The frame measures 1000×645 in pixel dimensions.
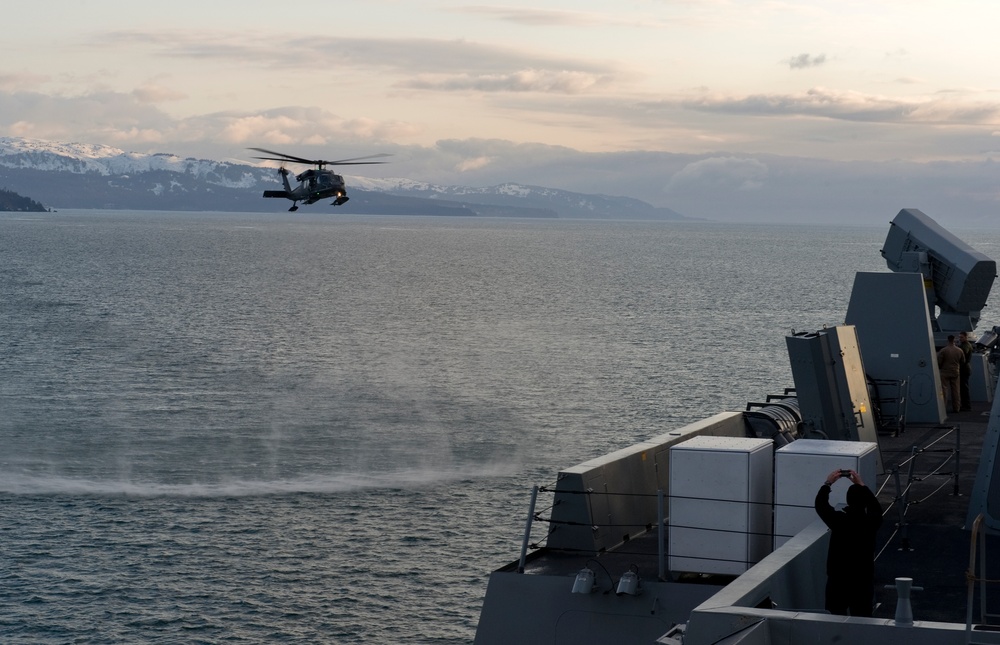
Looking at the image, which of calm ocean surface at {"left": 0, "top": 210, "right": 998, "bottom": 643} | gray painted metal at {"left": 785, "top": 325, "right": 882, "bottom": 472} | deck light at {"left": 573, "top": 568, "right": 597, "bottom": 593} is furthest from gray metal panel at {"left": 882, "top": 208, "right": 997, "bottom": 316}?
deck light at {"left": 573, "top": 568, "right": 597, "bottom": 593}

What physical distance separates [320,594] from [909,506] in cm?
2051

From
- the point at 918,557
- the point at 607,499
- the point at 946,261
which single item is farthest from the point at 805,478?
the point at 946,261

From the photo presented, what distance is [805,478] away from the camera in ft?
47.6

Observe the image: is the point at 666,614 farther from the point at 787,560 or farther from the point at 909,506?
the point at 909,506

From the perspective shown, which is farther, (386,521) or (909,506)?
(386,521)

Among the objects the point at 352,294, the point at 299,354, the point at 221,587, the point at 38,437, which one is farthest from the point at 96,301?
the point at 221,587

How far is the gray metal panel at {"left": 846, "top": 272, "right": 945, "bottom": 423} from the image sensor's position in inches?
1096

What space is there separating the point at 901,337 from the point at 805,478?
48.3 feet

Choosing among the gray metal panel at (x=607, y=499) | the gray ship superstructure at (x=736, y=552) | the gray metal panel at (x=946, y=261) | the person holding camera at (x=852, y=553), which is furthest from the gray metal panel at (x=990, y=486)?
the gray metal panel at (x=946, y=261)

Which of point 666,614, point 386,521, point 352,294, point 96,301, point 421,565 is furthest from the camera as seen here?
point 352,294

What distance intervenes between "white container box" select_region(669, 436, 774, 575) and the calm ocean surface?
17.3 meters

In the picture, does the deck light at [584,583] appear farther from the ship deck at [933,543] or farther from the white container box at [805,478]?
the ship deck at [933,543]

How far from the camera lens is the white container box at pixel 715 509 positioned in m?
14.7

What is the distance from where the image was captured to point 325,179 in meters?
62.2
